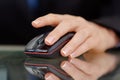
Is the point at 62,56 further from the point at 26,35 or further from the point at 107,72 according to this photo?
the point at 26,35

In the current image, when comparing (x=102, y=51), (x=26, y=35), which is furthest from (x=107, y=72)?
(x=26, y=35)

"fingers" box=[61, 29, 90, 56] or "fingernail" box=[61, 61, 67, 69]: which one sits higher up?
"fingers" box=[61, 29, 90, 56]

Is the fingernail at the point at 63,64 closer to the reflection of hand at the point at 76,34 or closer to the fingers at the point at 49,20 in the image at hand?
the reflection of hand at the point at 76,34

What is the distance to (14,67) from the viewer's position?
713 millimetres

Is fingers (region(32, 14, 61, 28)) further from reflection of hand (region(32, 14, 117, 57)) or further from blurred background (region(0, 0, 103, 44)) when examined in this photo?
blurred background (region(0, 0, 103, 44))

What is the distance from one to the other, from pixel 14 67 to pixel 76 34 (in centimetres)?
22

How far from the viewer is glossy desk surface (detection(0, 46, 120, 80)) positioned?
24.6 inches

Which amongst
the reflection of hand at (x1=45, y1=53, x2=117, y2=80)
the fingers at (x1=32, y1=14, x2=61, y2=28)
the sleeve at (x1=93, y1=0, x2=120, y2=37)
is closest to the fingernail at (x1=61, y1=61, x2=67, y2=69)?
the reflection of hand at (x1=45, y1=53, x2=117, y2=80)

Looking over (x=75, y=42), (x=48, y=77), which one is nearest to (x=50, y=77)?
(x=48, y=77)

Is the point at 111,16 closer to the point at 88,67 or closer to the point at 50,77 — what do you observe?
the point at 88,67

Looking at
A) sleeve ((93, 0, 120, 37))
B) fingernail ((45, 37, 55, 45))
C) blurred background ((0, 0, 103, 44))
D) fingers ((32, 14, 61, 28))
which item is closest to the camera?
fingernail ((45, 37, 55, 45))

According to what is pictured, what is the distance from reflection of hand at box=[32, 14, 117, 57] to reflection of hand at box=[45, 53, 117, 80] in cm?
4

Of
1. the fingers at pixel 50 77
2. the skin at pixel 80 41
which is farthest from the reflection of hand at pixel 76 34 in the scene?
the fingers at pixel 50 77

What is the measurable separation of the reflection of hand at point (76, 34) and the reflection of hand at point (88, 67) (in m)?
0.04
